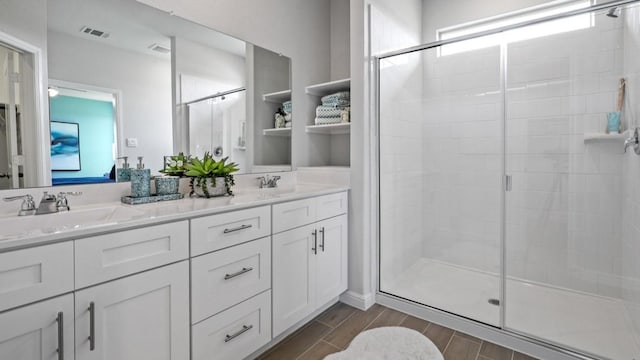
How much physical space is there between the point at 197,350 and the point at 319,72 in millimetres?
2321

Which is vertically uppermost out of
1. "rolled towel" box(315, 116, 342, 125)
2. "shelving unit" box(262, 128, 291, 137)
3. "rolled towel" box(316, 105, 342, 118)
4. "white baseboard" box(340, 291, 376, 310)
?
"rolled towel" box(316, 105, 342, 118)

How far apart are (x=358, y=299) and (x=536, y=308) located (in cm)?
119

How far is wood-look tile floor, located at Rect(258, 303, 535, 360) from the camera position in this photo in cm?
175

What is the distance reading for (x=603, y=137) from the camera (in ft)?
6.44

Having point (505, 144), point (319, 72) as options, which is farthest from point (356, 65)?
point (505, 144)

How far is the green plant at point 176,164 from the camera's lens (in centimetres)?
179

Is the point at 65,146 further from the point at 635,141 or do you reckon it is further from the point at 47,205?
the point at 635,141

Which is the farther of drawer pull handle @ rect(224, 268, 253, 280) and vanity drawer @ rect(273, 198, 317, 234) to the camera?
vanity drawer @ rect(273, 198, 317, 234)

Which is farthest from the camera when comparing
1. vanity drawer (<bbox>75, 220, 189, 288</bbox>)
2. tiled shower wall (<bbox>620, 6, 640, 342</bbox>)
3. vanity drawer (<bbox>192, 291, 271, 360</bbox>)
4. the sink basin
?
tiled shower wall (<bbox>620, 6, 640, 342</bbox>)

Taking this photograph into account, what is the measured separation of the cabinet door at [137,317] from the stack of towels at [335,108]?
66.0 inches

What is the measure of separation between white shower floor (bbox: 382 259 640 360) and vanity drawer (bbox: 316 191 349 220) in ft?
2.40

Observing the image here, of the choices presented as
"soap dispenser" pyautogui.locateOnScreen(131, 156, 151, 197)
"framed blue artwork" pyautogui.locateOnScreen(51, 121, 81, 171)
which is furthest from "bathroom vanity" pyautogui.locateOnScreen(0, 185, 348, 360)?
"framed blue artwork" pyautogui.locateOnScreen(51, 121, 81, 171)

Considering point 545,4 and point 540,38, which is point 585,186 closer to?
point 540,38

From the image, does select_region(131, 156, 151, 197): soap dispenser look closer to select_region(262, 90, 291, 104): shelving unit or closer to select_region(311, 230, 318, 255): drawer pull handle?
select_region(311, 230, 318, 255): drawer pull handle
